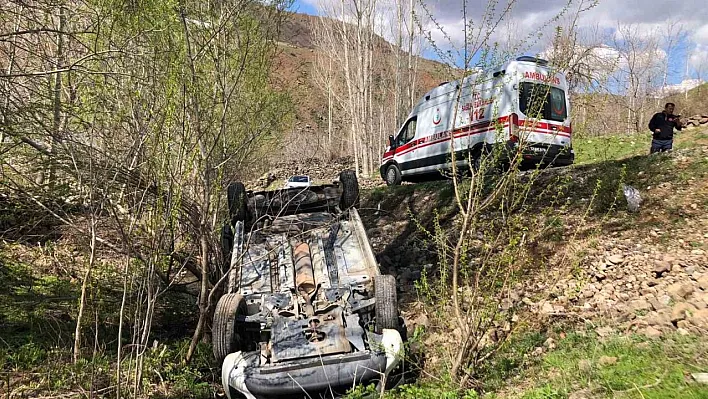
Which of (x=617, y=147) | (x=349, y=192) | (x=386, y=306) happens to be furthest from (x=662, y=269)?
(x=617, y=147)

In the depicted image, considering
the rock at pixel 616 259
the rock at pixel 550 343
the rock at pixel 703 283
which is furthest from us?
the rock at pixel 616 259

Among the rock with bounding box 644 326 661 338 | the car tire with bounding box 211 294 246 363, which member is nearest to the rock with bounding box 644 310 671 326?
the rock with bounding box 644 326 661 338

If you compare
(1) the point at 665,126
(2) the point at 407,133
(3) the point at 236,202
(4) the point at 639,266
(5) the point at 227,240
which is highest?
(2) the point at 407,133

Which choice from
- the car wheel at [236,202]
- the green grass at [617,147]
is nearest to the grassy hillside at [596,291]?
the car wheel at [236,202]

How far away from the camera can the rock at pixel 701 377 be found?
3.22 meters

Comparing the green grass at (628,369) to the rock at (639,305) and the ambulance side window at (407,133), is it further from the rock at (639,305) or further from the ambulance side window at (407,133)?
the ambulance side window at (407,133)

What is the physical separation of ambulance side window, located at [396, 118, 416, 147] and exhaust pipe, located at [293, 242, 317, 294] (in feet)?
25.6

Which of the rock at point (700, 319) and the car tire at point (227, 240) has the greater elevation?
the car tire at point (227, 240)

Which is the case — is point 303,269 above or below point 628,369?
above

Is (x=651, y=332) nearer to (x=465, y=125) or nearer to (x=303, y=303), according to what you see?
(x=303, y=303)

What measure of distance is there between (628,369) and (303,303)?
305cm

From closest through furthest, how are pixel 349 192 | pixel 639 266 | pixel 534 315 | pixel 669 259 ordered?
pixel 534 315, pixel 669 259, pixel 639 266, pixel 349 192

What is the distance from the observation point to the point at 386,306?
4820 mm

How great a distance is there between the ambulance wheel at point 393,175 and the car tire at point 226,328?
29.4 feet
